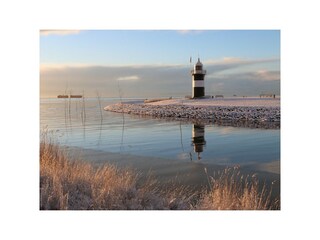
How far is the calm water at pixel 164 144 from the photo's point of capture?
5.25 metres

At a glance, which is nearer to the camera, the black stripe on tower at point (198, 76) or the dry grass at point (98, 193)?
the dry grass at point (98, 193)

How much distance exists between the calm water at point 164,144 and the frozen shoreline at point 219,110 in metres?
0.51

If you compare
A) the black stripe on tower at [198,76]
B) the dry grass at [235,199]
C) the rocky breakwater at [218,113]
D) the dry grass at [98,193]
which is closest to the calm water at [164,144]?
the rocky breakwater at [218,113]

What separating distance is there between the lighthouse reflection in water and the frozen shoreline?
747 millimetres

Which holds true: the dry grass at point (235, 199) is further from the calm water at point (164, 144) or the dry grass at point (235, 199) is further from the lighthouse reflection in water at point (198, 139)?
the lighthouse reflection in water at point (198, 139)

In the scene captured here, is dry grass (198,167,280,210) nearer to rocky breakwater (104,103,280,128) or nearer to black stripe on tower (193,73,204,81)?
black stripe on tower (193,73,204,81)

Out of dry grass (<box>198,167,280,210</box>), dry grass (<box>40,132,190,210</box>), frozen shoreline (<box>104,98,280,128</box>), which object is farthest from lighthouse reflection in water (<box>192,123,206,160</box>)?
dry grass (<box>40,132,190,210</box>)

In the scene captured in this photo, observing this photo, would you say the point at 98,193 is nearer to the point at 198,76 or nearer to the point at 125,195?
the point at 125,195

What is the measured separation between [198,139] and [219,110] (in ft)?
11.3
